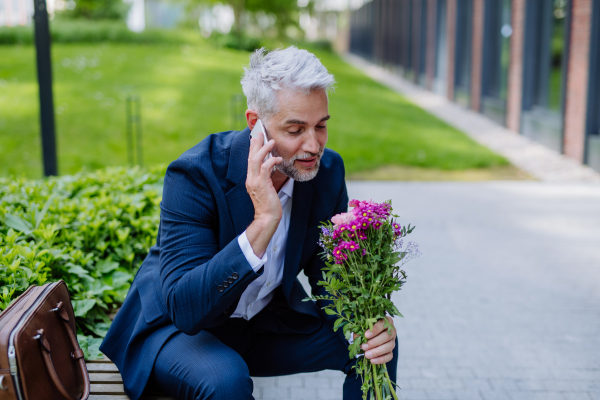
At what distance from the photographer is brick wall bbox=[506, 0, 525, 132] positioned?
13383 millimetres

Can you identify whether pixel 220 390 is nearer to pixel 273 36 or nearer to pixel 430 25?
pixel 430 25

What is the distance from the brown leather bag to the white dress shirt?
2.11 ft

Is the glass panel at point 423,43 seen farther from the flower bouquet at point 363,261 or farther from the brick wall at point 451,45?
the flower bouquet at point 363,261

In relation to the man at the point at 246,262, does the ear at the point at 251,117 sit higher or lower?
higher

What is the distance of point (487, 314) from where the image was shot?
14.5 ft

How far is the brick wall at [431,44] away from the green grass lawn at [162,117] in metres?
2.42

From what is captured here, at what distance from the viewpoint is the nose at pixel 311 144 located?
221 cm

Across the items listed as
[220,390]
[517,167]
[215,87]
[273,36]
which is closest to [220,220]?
[220,390]

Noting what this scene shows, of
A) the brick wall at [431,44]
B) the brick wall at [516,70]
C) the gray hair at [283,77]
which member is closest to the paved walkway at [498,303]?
the gray hair at [283,77]

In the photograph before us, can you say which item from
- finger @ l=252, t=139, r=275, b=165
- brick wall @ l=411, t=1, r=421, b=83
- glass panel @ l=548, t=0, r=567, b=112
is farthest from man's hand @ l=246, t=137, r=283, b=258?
brick wall @ l=411, t=1, r=421, b=83

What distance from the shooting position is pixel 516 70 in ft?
45.1

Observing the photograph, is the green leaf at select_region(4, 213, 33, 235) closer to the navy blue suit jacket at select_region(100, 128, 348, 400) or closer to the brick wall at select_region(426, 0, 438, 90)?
the navy blue suit jacket at select_region(100, 128, 348, 400)

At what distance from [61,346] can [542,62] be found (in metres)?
12.7

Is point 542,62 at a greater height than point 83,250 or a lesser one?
greater
